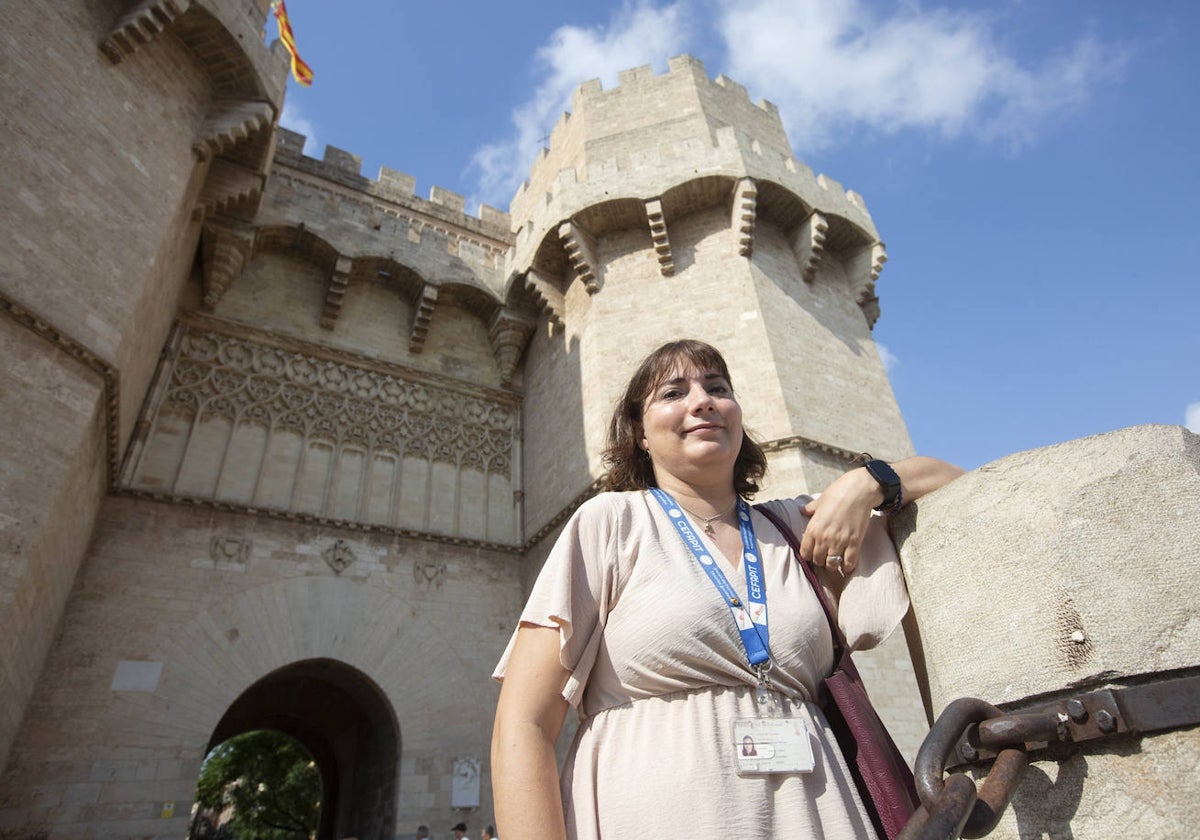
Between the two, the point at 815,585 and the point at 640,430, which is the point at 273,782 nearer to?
the point at 640,430

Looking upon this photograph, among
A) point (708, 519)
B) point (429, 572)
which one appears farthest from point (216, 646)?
point (708, 519)

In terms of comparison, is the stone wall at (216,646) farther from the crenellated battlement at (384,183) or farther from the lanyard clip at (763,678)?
the lanyard clip at (763,678)

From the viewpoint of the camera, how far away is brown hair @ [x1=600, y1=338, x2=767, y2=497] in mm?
1698

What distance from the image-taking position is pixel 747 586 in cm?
135

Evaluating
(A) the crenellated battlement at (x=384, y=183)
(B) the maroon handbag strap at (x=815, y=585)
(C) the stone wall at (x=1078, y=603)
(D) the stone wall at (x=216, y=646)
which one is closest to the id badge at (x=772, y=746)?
(B) the maroon handbag strap at (x=815, y=585)

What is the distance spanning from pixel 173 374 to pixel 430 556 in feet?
12.5

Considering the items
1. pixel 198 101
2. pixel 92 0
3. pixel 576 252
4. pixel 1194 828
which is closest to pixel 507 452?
pixel 576 252

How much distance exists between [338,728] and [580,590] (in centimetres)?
989

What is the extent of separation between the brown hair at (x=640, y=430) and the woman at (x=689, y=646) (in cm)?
8

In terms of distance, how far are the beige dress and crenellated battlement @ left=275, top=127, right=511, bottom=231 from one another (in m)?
10.9

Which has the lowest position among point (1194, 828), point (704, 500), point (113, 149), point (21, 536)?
point (1194, 828)

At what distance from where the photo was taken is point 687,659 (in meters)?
1.19

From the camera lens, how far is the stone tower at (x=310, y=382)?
5.88 m

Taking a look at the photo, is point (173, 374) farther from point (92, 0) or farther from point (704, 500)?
point (704, 500)
